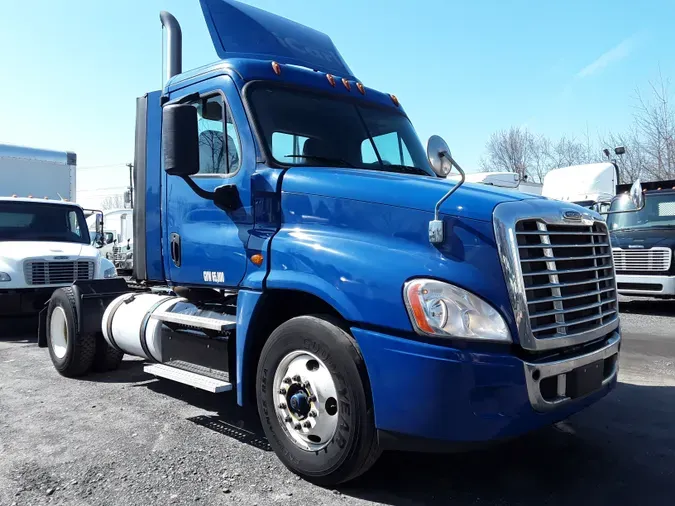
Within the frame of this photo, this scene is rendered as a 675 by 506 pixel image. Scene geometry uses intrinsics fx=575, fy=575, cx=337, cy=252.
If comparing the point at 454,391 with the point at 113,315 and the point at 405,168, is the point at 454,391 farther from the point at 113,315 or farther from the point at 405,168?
the point at 113,315

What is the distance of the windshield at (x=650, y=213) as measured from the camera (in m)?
11.6

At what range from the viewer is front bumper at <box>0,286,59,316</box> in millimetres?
8453

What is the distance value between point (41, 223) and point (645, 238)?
11.0 meters

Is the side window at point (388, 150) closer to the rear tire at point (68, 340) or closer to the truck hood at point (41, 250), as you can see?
the rear tire at point (68, 340)

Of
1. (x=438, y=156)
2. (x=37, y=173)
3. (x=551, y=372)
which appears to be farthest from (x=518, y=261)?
(x=37, y=173)

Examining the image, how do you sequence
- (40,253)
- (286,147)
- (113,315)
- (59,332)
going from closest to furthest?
(286,147) < (113,315) < (59,332) < (40,253)

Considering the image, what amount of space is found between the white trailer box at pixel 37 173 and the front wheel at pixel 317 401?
10049 millimetres

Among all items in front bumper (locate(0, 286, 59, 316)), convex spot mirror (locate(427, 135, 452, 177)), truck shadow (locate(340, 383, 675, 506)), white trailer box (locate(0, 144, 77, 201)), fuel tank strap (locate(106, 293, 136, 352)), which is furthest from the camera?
white trailer box (locate(0, 144, 77, 201))

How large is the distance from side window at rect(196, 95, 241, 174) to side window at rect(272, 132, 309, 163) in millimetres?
280

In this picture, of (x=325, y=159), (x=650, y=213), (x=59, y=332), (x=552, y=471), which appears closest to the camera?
(x=552, y=471)

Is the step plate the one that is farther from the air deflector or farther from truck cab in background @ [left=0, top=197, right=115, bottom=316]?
truck cab in background @ [left=0, top=197, right=115, bottom=316]

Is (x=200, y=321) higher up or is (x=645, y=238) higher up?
(x=645, y=238)

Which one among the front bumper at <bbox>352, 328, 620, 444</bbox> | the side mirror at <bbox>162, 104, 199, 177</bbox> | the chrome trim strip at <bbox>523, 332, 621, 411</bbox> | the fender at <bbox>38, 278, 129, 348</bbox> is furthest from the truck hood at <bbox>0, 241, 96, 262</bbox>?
the chrome trim strip at <bbox>523, 332, 621, 411</bbox>

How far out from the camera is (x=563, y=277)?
328cm
